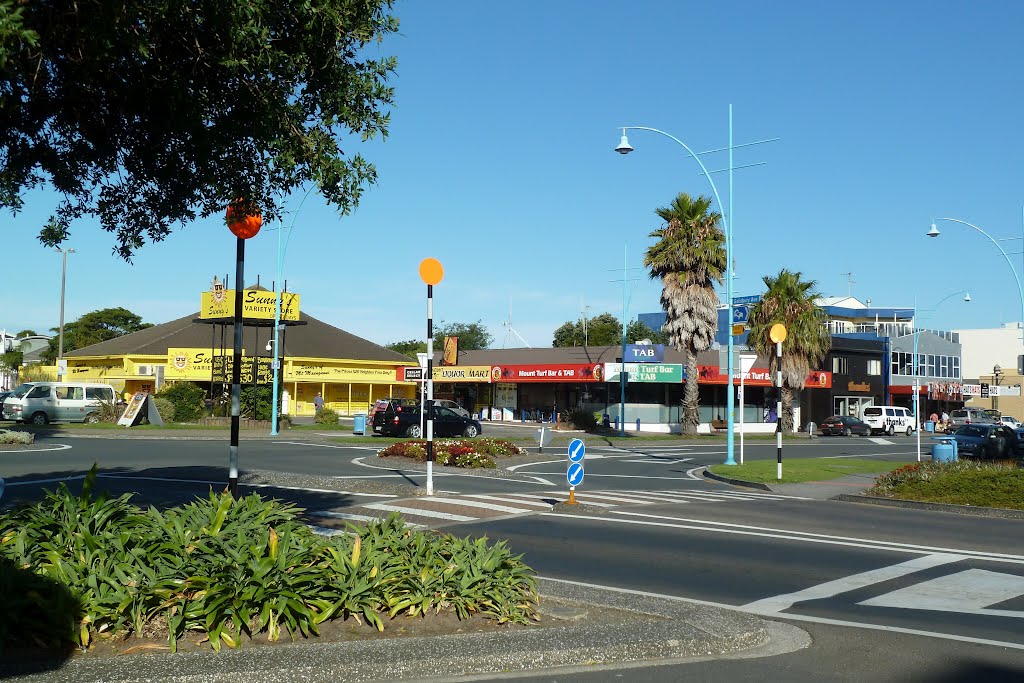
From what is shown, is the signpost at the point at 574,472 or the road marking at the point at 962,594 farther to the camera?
the signpost at the point at 574,472

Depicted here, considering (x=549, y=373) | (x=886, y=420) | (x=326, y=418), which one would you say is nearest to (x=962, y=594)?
(x=326, y=418)

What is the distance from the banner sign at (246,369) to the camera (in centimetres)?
4724

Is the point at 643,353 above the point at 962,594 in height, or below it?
above

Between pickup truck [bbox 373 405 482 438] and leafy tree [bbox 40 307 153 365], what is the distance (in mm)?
60934

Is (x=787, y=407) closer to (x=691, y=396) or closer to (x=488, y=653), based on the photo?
(x=691, y=396)

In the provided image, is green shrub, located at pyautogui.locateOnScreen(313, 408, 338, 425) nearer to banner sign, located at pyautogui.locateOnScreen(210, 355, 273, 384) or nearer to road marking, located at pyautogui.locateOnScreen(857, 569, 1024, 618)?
banner sign, located at pyautogui.locateOnScreen(210, 355, 273, 384)

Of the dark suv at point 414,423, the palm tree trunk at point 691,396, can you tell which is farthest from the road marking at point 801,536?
the palm tree trunk at point 691,396

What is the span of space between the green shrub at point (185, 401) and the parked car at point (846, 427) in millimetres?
36043

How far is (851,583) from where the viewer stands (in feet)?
34.1

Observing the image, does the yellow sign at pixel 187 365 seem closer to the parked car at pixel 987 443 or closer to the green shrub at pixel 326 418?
the green shrub at pixel 326 418

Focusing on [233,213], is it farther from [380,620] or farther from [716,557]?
[716,557]

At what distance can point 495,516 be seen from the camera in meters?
15.4

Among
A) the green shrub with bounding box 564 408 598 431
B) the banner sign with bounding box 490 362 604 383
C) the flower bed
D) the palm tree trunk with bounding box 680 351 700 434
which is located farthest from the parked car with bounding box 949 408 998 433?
the flower bed

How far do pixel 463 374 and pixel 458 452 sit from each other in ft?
114
